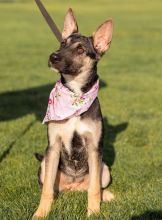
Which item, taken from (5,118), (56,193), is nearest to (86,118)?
(56,193)

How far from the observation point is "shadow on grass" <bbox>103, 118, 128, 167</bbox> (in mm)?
8453

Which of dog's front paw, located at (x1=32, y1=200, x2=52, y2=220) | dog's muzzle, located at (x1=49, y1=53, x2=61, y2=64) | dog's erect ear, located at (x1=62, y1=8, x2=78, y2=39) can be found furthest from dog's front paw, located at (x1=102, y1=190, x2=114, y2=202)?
dog's erect ear, located at (x1=62, y1=8, x2=78, y2=39)

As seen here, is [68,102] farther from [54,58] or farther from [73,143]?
[54,58]

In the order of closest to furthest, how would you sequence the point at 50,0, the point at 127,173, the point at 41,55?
the point at 127,173 → the point at 41,55 → the point at 50,0

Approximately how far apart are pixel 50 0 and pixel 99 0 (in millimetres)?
7313

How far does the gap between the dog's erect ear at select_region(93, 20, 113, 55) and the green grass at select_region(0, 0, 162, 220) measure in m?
1.85

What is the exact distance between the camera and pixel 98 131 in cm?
584

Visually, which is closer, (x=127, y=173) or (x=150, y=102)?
(x=127, y=173)

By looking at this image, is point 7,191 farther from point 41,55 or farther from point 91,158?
point 41,55

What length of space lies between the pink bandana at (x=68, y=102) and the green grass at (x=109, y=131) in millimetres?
1031

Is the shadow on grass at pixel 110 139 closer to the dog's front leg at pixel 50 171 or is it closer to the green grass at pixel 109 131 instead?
the green grass at pixel 109 131

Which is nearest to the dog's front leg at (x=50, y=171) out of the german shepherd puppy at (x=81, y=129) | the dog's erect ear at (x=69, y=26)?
the german shepherd puppy at (x=81, y=129)

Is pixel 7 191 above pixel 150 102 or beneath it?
above

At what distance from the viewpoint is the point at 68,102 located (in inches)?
235
